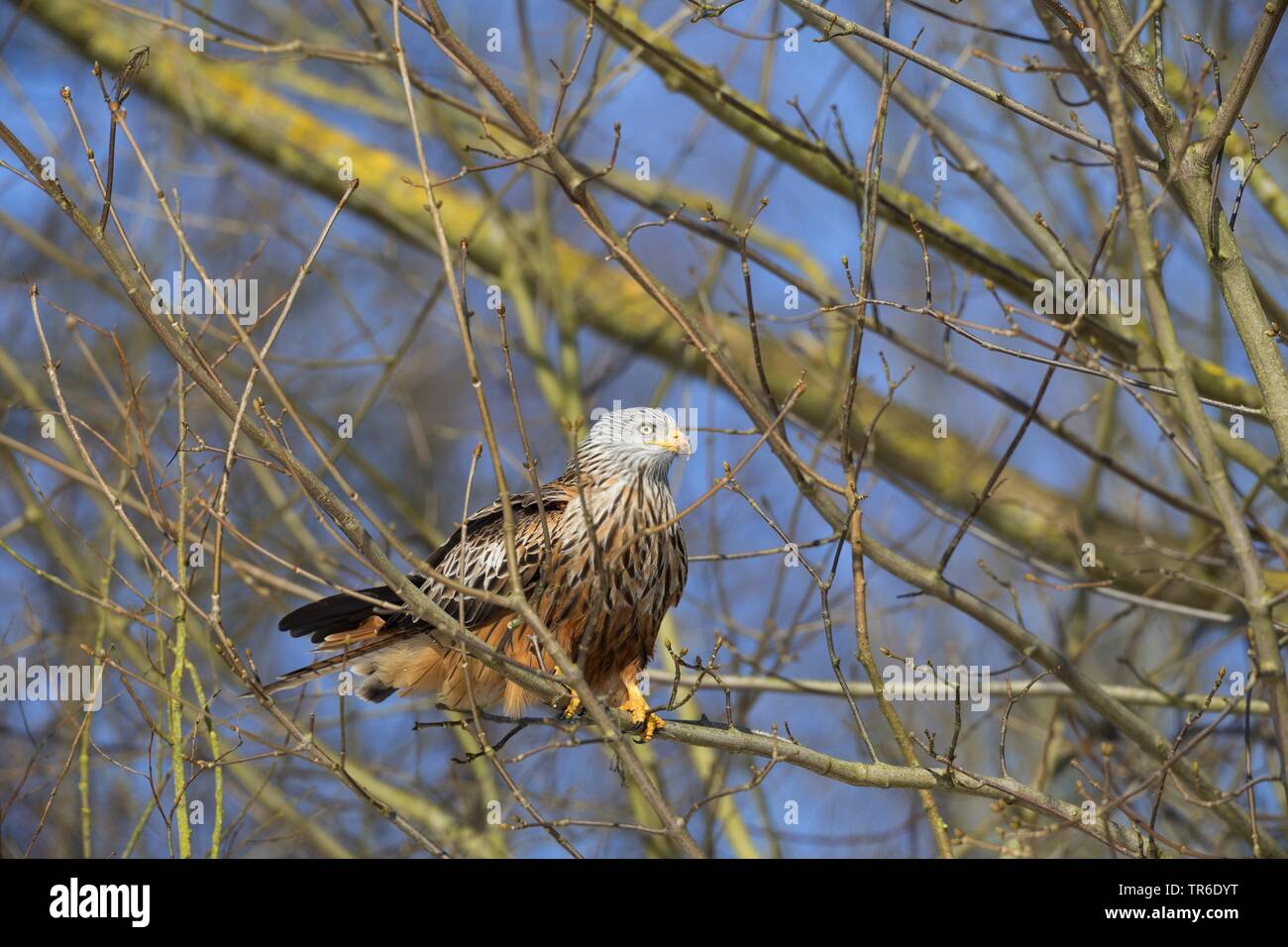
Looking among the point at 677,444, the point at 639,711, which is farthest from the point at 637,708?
the point at 677,444

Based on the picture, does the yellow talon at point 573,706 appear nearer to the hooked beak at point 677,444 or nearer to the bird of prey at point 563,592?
the bird of prey at point 563,592

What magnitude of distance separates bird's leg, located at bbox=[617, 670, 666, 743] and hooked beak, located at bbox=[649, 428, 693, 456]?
3.00 ft

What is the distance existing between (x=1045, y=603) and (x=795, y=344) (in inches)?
81.7

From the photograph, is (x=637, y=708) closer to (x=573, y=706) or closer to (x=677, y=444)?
(x=573, y=706)

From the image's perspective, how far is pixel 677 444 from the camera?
4.93m

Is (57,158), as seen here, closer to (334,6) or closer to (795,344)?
(334,6)

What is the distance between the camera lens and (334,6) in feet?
25.6

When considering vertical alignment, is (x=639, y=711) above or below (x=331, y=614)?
below

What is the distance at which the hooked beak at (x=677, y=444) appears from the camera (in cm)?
491

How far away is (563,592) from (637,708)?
53 cm

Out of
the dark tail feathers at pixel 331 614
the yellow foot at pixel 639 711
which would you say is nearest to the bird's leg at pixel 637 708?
the yellow foot at pixel 639 711

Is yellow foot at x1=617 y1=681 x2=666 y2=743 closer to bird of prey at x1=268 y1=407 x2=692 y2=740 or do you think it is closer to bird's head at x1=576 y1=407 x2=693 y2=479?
bird of prey at x1=268 y1=407 x2=692 y2=740
